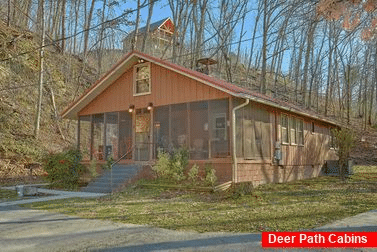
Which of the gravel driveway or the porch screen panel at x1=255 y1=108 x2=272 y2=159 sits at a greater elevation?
Result: the porch screen panel at x1=255 y1=108 x2=272 y2=159

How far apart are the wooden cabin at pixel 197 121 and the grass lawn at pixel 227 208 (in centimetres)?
196

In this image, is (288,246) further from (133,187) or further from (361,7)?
(133,187)

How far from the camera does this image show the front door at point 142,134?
49.1 feet

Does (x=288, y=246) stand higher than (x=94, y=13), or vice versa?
(x=94, y=13)

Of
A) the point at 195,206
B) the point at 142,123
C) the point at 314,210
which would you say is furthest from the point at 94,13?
the point at 314,210

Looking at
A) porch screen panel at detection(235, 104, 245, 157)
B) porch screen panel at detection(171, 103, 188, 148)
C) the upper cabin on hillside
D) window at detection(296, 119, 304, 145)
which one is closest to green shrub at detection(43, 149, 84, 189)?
porch screen panel at detection(171, 103, 188, 148)

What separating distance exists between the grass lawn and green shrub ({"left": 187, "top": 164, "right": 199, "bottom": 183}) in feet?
2.51

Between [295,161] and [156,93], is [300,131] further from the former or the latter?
[156,93]

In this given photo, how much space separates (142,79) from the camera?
600 inches

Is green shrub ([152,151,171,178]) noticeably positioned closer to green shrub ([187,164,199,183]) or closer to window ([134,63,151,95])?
green shrub ([187,164,199,183])

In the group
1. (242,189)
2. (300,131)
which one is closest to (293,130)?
(300,131)

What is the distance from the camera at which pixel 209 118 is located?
43.0 feet

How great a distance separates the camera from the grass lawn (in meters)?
6.64

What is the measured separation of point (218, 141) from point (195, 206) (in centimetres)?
432
